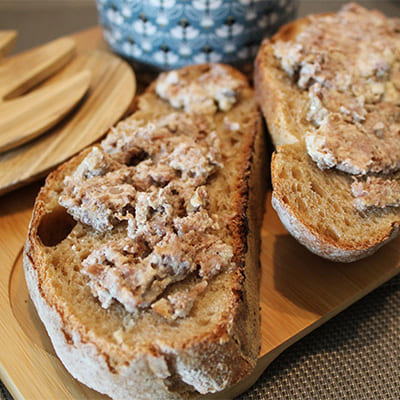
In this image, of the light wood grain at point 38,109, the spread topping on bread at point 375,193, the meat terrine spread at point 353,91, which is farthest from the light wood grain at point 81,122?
the spread topping on bread at point 375,193

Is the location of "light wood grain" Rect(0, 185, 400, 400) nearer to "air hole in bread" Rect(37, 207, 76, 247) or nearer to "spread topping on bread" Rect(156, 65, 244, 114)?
"air hole in bread" Rect(37, 207, 76, 247)

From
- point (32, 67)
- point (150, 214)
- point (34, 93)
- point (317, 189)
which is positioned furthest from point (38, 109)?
point (317, 189)

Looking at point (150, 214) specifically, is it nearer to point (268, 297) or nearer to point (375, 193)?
point (268, 297)

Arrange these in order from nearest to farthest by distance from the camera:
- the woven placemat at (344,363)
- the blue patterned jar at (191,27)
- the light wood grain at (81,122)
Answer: the woven placemat at (344,363), the light wood grain at (81,122), the blue patterned jar at (191,27)

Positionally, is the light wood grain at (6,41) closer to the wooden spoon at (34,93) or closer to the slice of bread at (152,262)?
the wooden spoon at (34,93)

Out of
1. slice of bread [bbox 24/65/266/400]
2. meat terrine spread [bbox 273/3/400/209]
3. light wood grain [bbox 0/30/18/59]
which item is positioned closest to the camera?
slice of bread [bbox 24/65/266/400]

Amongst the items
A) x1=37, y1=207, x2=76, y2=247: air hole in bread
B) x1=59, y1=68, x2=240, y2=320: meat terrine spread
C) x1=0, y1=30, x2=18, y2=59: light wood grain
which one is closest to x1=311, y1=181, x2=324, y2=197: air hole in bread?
x1=59, y1=68, x2=240, y2=320: meat terrine spread

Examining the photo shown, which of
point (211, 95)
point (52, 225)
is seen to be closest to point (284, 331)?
point (52, 225)
